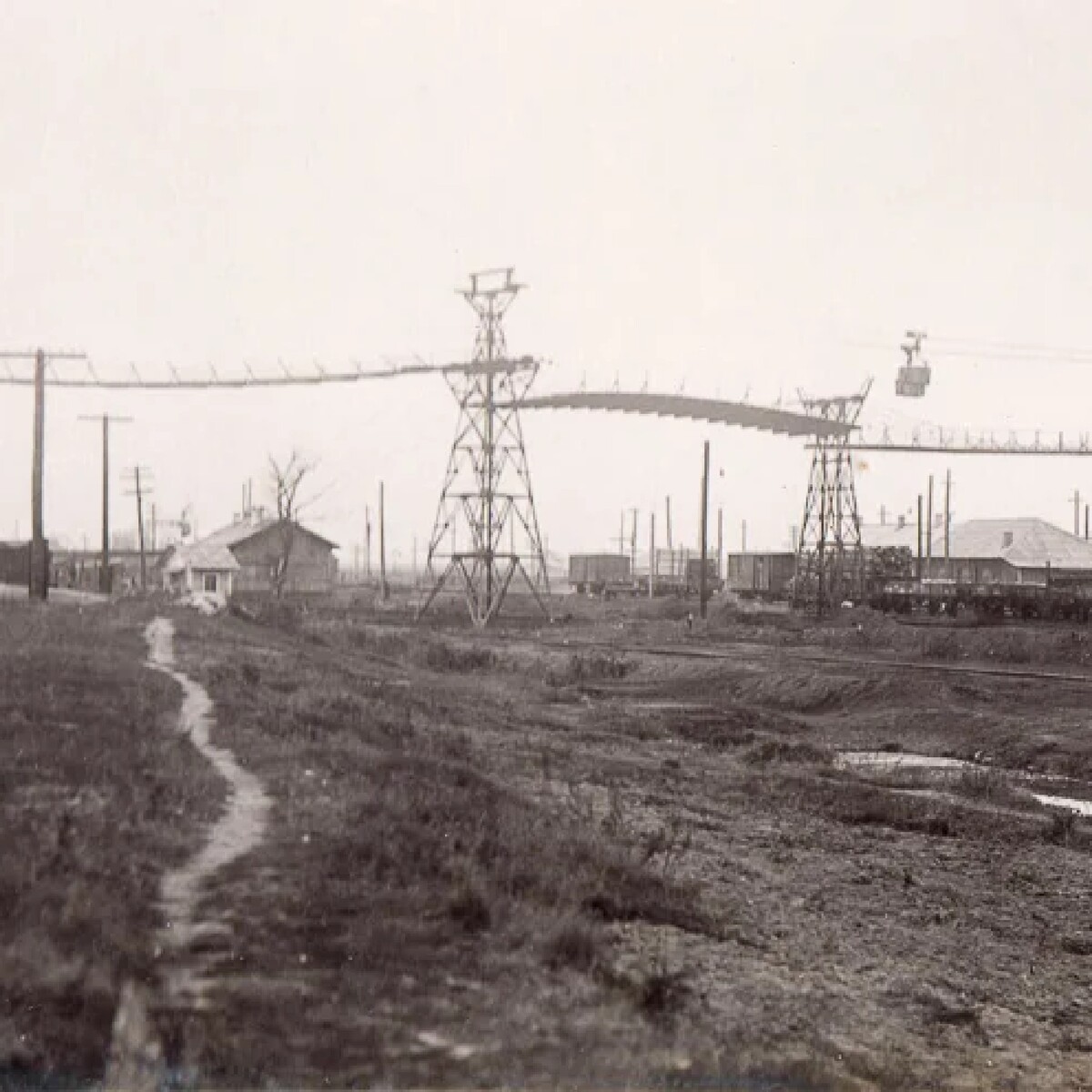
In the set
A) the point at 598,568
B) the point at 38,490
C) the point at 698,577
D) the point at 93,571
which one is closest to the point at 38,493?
the point at 38,490

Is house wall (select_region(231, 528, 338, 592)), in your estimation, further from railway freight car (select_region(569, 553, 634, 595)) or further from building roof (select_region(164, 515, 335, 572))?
railway freight car (select_region(569, 553, 634, 595))

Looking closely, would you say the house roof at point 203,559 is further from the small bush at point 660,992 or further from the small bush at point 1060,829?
the small bush at point 660,992

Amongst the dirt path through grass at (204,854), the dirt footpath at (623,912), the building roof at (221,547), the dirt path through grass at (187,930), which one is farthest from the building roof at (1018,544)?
the dirt path through grass at (187,930)

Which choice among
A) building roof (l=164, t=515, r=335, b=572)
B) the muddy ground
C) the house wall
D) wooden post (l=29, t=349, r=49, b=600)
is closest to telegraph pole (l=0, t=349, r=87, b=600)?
wooden post (l=29, t=349, r=49, b=600)

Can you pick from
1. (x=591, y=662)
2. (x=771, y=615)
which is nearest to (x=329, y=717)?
(x=591, y=662)

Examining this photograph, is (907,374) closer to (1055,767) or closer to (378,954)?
(1055,767)
